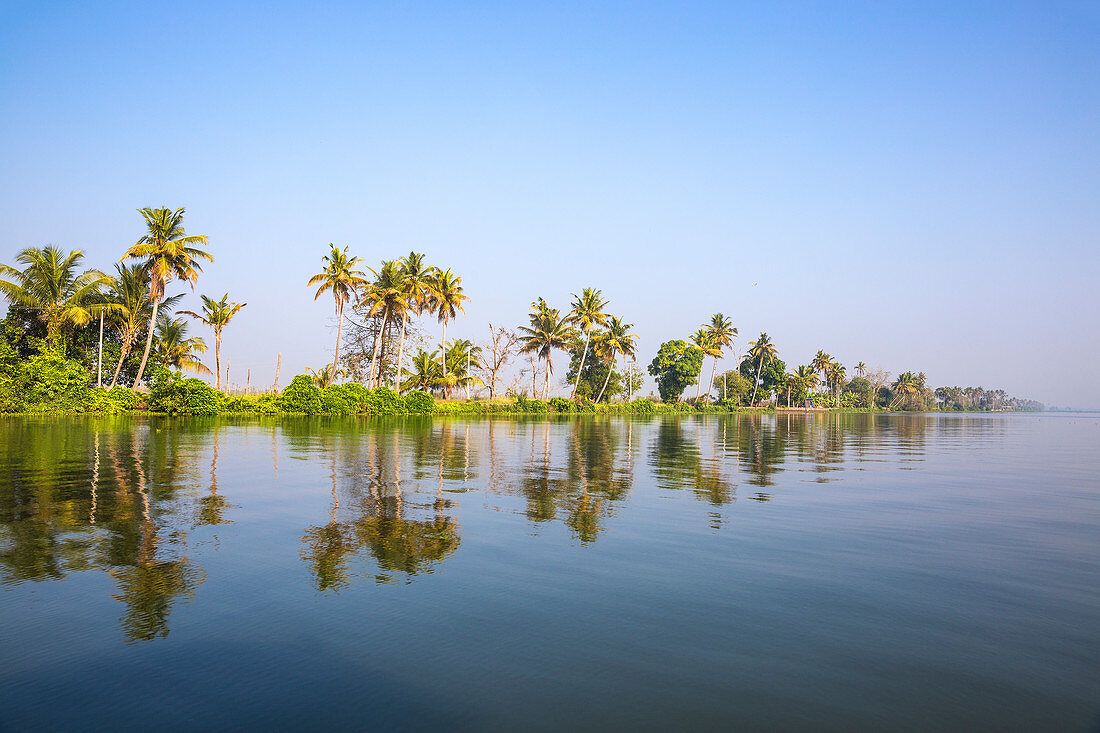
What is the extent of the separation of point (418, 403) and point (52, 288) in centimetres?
2618

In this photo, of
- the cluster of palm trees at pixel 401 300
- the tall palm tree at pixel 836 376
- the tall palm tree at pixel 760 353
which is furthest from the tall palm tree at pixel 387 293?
the tall palm tree at pixel 836 376

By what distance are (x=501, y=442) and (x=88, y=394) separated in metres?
30.7

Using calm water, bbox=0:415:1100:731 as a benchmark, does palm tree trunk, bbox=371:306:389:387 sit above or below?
above

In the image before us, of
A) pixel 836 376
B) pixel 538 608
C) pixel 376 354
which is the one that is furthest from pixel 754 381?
pixel 538 608

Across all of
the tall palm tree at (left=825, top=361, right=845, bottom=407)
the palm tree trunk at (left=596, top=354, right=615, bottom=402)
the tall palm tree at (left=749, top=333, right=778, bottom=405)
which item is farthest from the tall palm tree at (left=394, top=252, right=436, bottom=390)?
the tall palm tree at (left=825, top=361, right=845, bottom=407)

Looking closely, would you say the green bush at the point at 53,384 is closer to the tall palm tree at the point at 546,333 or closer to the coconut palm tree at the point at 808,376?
the tall palm tree at the point at 546,333

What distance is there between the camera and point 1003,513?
37.3 feet

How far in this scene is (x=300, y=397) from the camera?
1934 inches

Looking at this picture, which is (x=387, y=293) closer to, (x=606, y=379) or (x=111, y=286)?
(x=111, y=286)

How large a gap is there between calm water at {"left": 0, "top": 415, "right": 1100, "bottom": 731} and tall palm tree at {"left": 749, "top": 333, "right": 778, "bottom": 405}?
106 m

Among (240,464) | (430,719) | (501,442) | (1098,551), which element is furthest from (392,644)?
(501,442)

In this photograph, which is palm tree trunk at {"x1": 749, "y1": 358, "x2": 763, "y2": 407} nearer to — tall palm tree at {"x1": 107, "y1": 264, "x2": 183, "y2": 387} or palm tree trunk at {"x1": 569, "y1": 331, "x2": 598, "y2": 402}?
palm tree trunk at {"x1": 569, "y1": 331, "x2": 598, "y2": 402}

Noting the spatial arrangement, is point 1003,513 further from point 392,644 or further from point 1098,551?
point 392,644

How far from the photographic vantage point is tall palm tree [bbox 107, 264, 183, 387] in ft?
157
